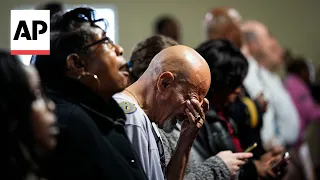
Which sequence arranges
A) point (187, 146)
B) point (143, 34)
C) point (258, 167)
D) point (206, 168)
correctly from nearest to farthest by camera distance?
point (187, 146), point (206, 168), point (258, 167), point (143, 34)

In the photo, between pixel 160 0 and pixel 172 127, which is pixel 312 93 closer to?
pixel 160 0

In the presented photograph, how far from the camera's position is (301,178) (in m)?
5.36

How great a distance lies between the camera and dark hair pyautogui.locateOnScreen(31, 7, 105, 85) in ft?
6.51

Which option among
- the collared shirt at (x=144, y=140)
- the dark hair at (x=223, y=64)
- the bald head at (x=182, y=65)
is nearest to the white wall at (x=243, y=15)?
the dark hair at (x=223, y=64)

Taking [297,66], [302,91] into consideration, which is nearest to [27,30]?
[302,91]

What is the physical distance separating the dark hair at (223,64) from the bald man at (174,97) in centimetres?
69

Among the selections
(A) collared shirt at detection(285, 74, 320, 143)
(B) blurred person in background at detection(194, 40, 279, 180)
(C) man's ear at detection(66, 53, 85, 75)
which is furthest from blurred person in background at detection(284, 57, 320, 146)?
(C) man's ear at detection(66, 53, 85, 75)

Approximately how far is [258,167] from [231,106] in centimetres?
32

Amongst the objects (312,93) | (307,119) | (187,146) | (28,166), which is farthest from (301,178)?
(28,166)

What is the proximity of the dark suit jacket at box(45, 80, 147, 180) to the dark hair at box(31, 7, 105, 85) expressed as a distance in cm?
4

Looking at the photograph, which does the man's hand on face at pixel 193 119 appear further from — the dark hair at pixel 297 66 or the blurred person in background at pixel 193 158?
the dark hair at pixel 297 66

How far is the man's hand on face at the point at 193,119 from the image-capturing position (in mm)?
2238

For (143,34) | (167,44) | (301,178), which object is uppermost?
(167,44)

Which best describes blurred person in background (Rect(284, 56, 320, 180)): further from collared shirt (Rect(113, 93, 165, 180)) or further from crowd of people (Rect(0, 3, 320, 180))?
collared shirt (Rect(113, 93, 165, 180))
